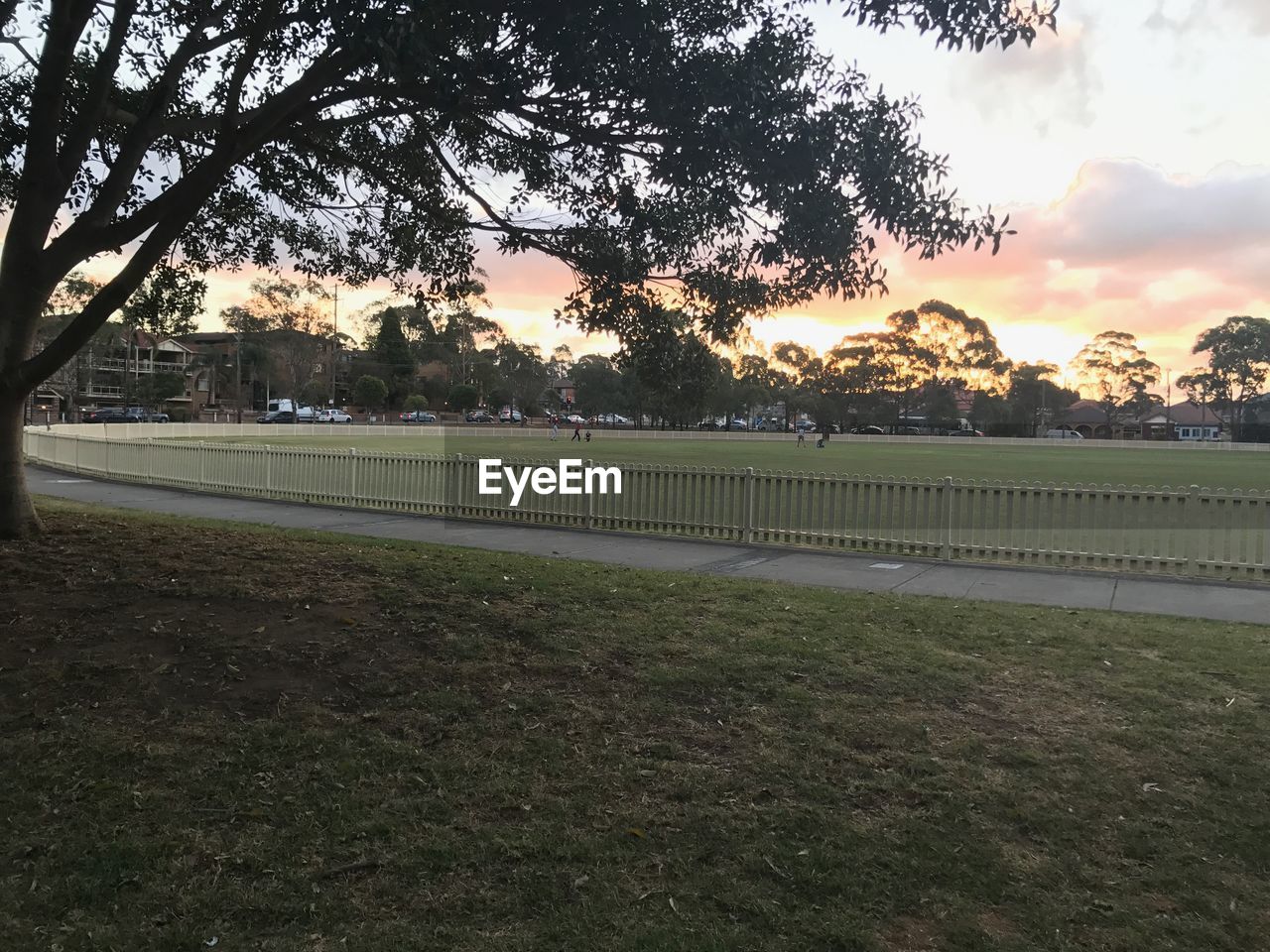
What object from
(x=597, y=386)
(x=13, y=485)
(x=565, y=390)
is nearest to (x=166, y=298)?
(x=13, y=485)

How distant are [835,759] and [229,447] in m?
15.6

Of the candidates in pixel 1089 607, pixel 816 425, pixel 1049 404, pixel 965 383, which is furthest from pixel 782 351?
pixel 1089 607

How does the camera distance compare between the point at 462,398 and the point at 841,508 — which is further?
the point at 462,398

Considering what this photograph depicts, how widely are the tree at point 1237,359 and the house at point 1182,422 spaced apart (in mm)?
4763

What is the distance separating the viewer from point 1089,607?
779cm

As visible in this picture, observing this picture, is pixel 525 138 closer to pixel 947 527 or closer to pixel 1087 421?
pixel 947 527

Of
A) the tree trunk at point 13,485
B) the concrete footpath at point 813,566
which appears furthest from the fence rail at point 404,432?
the tree trunk at point 13,485

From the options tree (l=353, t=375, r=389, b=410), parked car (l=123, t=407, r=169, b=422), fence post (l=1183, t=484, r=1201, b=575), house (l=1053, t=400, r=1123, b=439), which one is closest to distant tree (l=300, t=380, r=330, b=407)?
tree (l=353, t=375, r=389, b=410)

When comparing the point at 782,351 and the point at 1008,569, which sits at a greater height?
the point at 782,351

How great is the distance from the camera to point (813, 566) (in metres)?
9.77

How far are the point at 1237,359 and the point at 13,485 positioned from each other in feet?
373

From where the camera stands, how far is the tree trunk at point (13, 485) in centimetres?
829

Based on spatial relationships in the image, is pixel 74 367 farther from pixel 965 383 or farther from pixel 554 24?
pixel 965 383

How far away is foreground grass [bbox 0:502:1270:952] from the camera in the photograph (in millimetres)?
2934
